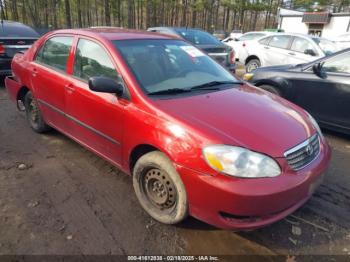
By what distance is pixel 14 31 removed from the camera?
7.48 meters

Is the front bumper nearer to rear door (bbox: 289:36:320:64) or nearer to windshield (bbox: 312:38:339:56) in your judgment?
rear door (bbox: 289:36:320:64)

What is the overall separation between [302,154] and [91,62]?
2294mm

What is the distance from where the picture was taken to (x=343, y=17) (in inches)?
1153

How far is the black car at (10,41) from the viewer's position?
6923mm

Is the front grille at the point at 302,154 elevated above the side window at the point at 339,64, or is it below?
→ below

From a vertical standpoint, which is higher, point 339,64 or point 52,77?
point 339,64

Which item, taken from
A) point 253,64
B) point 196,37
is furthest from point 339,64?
point 253,64

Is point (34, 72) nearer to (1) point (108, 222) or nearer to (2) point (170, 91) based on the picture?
(2) point (170, 91)

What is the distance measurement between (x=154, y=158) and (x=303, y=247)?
1427mm

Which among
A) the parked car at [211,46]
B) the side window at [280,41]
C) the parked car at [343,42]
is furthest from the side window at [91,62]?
the parked car at [343,42]

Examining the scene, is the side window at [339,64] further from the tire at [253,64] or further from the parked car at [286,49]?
the tire at [253,64]

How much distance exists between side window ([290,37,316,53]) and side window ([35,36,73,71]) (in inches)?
299

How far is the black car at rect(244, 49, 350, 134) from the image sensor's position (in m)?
4.48

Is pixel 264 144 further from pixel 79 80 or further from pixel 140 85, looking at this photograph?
pixel 79 80
